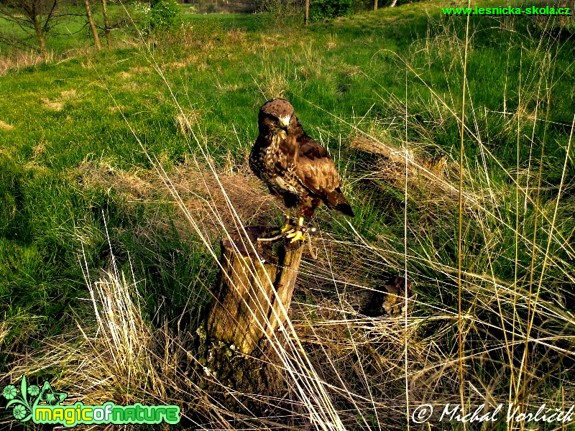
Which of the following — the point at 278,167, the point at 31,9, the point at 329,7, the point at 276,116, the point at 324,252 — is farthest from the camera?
the point at 329,7

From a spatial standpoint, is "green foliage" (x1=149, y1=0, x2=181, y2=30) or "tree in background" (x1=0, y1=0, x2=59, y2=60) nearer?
"tree in background" (x1=0, y1=0, x2=59, y2=60)

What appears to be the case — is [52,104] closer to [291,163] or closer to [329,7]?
[291,163]

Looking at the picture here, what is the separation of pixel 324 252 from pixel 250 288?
4.07 ft

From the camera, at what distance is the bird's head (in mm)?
1894

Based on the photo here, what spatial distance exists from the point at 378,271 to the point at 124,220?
91.0 inches

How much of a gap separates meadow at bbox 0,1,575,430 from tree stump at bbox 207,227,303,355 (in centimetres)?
19

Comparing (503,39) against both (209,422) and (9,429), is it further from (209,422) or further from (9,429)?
(9,429)

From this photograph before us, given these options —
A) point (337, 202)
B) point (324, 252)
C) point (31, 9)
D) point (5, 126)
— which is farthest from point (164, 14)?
point (337, 202)

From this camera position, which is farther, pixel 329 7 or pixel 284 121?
pixel 329 7

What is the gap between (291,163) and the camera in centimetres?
203

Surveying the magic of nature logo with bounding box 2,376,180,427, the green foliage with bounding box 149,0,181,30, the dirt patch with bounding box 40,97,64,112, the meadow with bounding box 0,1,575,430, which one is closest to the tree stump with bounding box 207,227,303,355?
the meadow with bounding box 0,1,575,430

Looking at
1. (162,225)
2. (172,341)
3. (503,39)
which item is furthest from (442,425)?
(503,39)

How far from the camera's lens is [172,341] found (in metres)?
2.37

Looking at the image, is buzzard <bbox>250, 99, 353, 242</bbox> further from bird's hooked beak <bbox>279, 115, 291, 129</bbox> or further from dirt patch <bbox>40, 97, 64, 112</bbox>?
dirt patch <bbox>40, 97, 64, 112</bbox>
